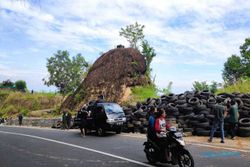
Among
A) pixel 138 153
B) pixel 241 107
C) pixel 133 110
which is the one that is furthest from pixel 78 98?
pixel 138 153

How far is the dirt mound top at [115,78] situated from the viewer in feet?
121

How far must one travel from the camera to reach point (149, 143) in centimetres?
1195

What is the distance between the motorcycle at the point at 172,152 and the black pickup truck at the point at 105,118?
9.75m

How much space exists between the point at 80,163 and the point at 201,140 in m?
7.67

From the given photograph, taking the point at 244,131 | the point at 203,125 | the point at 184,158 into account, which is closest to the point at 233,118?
the point at 244,131

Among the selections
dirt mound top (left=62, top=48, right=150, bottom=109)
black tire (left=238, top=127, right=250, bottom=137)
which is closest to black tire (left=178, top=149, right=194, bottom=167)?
black tire (left=238, top=127, right=250, bottom=137)

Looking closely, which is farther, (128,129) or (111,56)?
(111,56)

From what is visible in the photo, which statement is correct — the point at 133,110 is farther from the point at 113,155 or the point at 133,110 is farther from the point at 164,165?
the point at 164,165

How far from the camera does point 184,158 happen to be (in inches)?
410

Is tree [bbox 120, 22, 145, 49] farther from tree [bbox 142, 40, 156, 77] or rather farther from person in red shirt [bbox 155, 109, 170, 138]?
person in red shirt [bbox 155, 109, 170, 138]

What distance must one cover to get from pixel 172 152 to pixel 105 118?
11209 mm

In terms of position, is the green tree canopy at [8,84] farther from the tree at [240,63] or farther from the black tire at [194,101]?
the black tire at [194,101]

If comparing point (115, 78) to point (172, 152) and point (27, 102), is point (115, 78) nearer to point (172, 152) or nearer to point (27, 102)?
point (27, 102)

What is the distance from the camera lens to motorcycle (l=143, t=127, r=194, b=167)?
10.4 m
